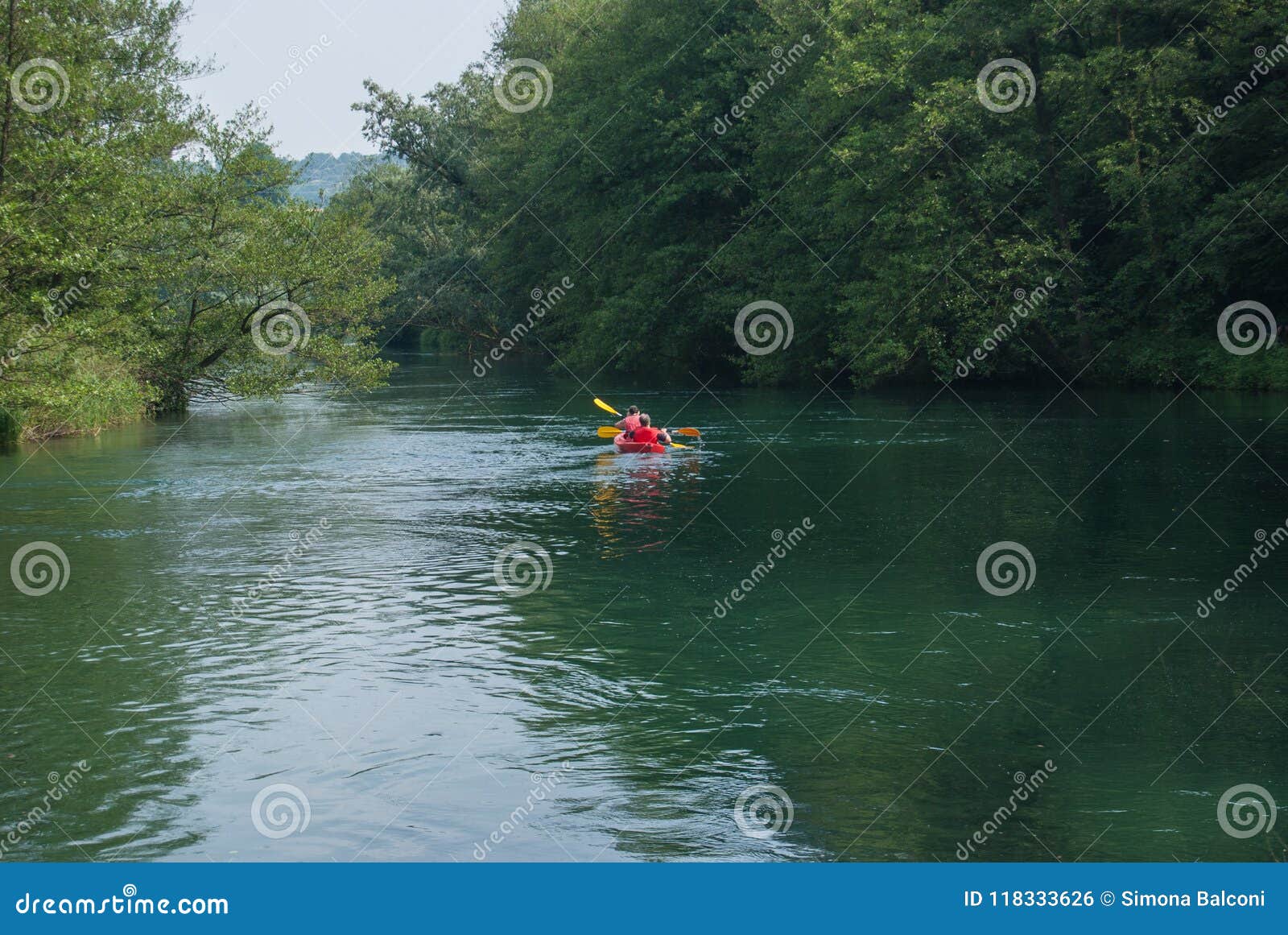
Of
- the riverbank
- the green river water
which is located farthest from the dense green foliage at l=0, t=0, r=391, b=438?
the green river water

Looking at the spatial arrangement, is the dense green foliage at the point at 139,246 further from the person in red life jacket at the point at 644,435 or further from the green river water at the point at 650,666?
the person in red life jacket at the point at 644,435

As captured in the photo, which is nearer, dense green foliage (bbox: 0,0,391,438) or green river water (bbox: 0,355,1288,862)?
green river water (bbox: 0,355,1288,862)

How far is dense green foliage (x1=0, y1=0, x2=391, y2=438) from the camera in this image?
72.4 ft

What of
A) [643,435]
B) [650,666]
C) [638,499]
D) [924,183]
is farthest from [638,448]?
[924,183]

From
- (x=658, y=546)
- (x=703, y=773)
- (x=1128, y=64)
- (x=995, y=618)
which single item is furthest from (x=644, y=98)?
(x=703, y=773)

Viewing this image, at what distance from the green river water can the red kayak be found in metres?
3.11

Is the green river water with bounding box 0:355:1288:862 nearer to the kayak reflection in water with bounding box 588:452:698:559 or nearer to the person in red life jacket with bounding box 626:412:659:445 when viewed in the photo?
the kayak reflection in water with bounding box 588:452:698:559

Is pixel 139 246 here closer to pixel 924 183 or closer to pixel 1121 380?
pixel 924 183

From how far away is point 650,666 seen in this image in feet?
37.9

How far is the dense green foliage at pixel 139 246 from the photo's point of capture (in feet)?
72.4

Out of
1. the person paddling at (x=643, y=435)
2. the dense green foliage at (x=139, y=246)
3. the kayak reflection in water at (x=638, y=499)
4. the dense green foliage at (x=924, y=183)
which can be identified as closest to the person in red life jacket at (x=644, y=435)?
the person paddling at (x=643, y=435)

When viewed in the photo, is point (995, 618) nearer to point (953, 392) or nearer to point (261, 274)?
point (261, 274)

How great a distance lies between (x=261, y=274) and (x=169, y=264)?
161 inches

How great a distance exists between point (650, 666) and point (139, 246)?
2156 centimetres
